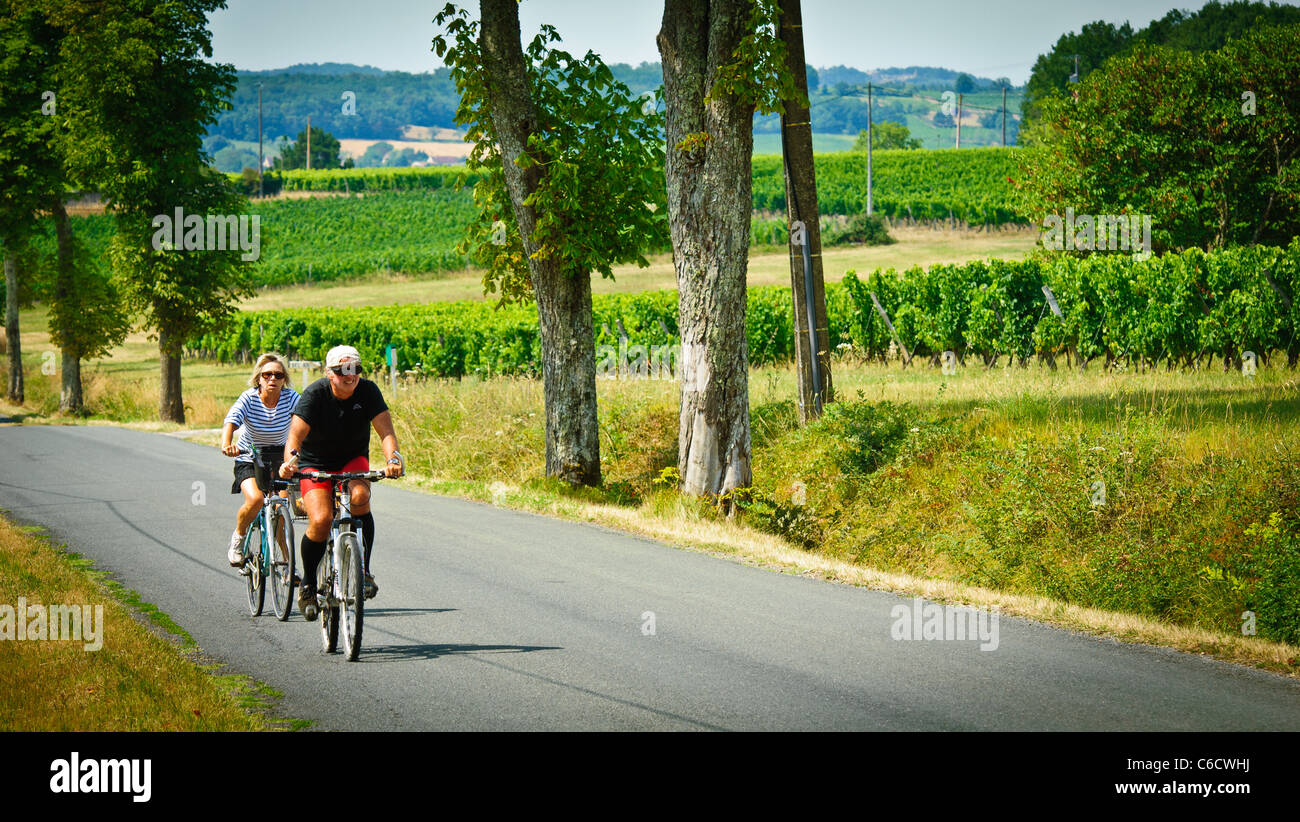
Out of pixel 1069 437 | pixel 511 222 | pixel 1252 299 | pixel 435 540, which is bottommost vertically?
pixel 435 540

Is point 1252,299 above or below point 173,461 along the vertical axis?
above

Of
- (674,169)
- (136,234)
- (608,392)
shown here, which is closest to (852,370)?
(608,392)

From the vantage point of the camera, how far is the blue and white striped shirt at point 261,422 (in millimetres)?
10039

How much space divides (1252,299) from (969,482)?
956 cm

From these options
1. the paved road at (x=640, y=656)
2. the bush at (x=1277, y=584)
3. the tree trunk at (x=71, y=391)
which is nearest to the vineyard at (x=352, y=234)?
the tree trunk at (x=71, y=391)

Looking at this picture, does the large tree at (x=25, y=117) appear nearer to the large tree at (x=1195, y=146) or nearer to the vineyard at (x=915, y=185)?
the large tree at (x=1195, y=146)

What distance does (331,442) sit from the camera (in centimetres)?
846

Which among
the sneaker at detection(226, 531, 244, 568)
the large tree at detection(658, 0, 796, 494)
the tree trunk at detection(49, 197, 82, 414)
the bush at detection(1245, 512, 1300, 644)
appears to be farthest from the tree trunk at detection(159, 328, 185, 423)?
the bush at detection(1245, 512, 1300, 644)

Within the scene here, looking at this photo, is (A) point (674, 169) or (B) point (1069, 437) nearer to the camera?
(B) point (1069, 437)

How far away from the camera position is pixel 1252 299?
20188 millimetres

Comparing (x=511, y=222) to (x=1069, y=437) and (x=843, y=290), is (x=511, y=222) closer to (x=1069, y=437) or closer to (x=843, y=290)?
(x=1069, y=437)

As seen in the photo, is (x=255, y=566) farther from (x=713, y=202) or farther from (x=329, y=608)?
(x=713, y=202)

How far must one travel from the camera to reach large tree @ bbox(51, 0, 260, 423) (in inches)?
1268
